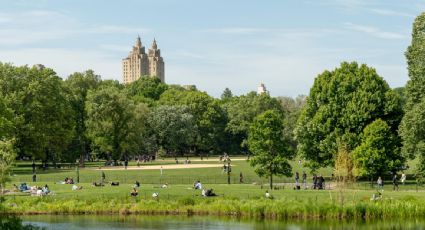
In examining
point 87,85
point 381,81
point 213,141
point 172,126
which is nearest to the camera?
point 381,81

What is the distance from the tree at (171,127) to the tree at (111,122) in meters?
25.9

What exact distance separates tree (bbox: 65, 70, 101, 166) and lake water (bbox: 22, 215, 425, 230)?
2483 inches

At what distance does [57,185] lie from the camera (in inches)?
2849

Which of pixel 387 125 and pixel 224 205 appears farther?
pixel 387 125

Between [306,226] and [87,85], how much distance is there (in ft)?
306

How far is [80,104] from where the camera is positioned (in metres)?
128

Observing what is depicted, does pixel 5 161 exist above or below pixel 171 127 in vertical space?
below

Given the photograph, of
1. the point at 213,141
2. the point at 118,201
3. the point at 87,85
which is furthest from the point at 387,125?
the point at 213,141

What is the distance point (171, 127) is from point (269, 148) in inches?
3118

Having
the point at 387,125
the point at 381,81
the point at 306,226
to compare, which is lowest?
the point at 306,226

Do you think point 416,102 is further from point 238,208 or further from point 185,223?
point 185,223

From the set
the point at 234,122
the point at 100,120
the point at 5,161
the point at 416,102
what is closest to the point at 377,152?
the point at 416,102

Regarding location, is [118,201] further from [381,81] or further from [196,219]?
[381,81]

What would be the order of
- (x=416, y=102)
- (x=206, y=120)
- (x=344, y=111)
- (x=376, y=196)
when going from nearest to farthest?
(x=376, y=196) → (x=416, y=102) → (x=344, y=111) → (x=206, y=120)
